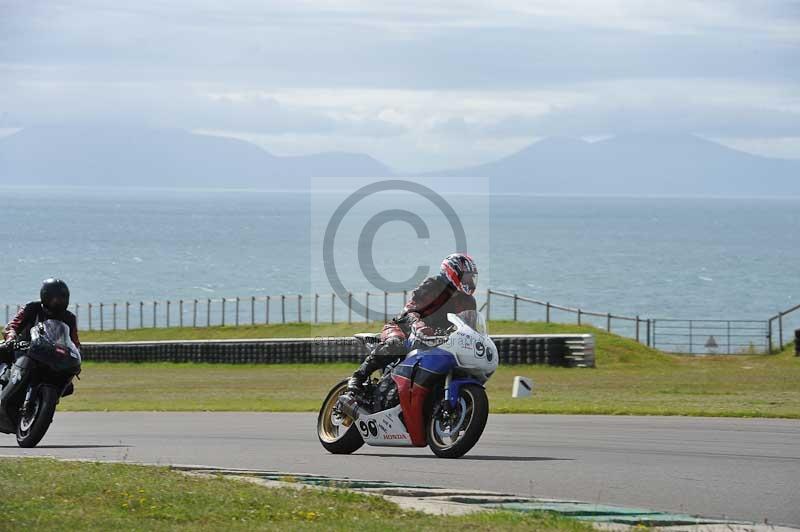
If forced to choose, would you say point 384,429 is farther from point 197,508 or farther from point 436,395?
point 197,508

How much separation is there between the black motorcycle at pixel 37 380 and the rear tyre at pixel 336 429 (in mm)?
3077

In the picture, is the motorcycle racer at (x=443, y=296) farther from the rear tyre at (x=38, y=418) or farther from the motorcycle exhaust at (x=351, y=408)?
the rear tyre at (x=38, y=418)

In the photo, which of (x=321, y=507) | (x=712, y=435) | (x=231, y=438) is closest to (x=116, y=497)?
(x=321, y=507)

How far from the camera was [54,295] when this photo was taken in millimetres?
15078

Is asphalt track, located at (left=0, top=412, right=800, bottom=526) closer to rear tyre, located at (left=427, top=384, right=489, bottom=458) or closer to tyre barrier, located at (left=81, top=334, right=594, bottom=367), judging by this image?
rear tyre, located at (left=427, top=384, right=489, bottom=458)

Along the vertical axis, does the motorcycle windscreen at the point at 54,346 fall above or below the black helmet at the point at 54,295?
below

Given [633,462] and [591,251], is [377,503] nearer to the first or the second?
[633,462]

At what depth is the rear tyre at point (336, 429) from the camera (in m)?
13.6

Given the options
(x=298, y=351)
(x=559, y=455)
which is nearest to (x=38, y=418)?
(x=559, y=455)

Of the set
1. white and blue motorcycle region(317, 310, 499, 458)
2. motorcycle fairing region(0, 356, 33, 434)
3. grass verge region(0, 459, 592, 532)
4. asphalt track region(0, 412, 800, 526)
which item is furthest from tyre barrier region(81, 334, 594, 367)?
grass verge region(0, 459, 592, 532)

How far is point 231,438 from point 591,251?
18165 cm

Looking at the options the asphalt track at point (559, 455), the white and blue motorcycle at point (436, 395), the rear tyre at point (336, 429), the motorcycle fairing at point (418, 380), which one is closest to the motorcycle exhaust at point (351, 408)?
the white and blue motorcycle at point (436, 395)

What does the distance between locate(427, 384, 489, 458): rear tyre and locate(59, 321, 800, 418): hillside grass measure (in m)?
6.64

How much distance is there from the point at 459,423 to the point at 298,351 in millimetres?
30048
